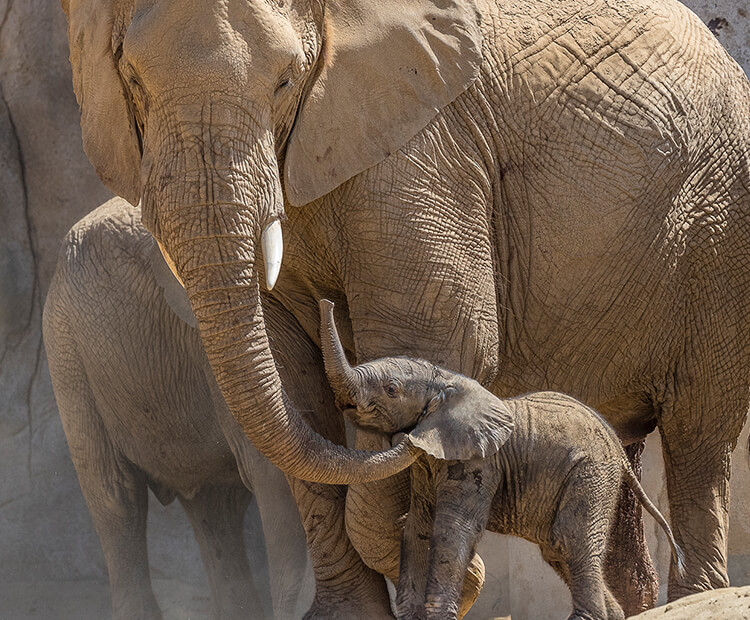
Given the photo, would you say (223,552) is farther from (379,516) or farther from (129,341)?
(379,516)

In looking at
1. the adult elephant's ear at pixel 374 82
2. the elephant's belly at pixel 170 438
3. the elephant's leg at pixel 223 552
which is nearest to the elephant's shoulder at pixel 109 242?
the elephant's belly at pixel 170 438

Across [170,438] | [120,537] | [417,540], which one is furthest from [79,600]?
[417,540]

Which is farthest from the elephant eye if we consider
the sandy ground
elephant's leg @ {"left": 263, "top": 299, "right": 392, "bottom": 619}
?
the sandy ground

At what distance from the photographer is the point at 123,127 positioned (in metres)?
3.89

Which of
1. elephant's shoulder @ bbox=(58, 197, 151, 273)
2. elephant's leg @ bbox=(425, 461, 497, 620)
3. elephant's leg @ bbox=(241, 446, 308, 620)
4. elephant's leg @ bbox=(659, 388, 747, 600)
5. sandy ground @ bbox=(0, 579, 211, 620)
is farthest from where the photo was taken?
sandy ground @ bbox=(0, 579, 211, 620)

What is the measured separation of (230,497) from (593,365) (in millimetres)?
2528

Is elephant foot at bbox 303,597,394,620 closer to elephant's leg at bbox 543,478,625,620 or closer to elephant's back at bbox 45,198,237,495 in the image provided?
elephant's leg at bbox 543,478,625,620

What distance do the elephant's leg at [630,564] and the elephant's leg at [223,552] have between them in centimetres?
200

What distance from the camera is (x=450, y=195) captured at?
159 inches

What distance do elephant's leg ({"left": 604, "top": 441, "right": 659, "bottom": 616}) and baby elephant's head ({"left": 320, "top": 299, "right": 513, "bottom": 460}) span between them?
141cm

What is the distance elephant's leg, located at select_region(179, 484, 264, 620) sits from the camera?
257 inches

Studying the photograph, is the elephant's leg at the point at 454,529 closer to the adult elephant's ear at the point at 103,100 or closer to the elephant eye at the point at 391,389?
the elephant eye at the point at 391,389

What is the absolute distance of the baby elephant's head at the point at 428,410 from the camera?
3.67m

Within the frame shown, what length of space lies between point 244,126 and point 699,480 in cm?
213
